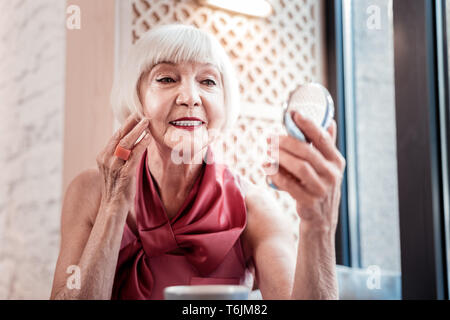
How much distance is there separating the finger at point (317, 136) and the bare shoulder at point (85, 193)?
0.36 meters

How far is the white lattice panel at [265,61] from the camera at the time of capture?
72 cm

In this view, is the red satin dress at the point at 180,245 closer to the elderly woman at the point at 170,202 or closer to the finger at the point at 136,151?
the elderly woman at the point at 170,202

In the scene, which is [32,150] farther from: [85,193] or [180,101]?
[180,101]

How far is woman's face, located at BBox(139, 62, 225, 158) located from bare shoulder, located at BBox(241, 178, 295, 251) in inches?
5.2

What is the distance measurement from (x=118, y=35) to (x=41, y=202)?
11.8 inches

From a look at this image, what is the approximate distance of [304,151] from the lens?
450mm

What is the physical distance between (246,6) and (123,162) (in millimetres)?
348

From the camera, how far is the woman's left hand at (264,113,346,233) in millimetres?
451

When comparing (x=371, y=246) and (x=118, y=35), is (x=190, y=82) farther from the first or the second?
(x=371, y=246)

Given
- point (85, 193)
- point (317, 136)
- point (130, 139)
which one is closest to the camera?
point (317, 136)

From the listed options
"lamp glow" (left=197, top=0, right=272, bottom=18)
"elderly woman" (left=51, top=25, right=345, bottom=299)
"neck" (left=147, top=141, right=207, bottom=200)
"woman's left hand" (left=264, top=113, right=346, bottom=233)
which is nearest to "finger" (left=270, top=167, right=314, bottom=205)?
"woman's left hand" (left=264, top=113, right=346, bottom=233)

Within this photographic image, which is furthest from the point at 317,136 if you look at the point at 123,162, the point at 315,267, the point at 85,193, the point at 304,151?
the point at 85,193
